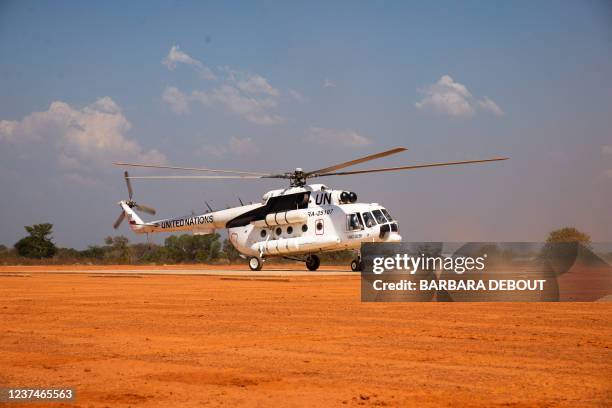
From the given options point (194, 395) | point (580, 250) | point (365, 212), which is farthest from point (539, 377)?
point (365, 212)

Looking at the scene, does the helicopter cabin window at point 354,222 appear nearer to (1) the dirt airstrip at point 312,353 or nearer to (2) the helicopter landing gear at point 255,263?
(2) the helicopter landing gear at point 255,263

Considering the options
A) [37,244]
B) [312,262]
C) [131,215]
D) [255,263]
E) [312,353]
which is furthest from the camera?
[37,244]

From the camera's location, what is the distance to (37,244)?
66.2 meters

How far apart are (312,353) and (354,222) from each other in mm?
20809

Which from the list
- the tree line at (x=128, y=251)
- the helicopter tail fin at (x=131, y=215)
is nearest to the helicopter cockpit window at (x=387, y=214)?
the helicopter tail fin at (x=131, y=215)

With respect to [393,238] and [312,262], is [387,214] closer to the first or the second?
[393,238]

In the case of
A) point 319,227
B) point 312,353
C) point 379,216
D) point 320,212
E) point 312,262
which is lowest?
point 312,353

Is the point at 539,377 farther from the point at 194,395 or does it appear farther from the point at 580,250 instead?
the point at 580,250

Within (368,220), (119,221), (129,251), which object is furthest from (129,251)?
(368,220)

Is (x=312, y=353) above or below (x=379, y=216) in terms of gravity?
below

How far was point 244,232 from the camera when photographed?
31.7 m

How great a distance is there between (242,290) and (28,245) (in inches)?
2102

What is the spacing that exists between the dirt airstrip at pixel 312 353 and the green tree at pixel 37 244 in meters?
55.5

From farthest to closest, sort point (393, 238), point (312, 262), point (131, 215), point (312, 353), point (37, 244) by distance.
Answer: point (37, 244)
point (131, 215)
point (312, 262)
point (393, 238)
point (312, 353)
